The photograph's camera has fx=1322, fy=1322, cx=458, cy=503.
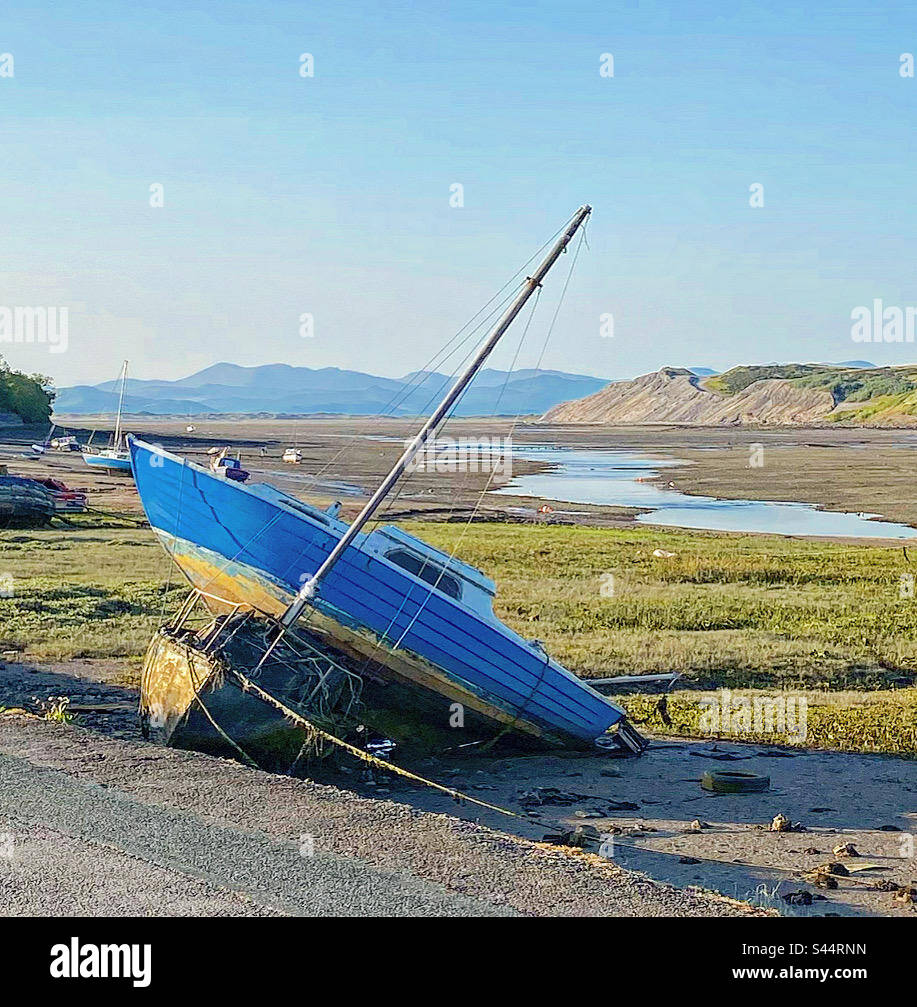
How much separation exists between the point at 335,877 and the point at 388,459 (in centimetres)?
7610

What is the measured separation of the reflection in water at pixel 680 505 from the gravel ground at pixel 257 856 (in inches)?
Answer: 1408

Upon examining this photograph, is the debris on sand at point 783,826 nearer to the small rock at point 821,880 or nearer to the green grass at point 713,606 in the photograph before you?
the small rock at point 821,880

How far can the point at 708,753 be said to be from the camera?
16.1 meters

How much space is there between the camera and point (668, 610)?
85.6ft

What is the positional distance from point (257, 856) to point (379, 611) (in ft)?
19.3

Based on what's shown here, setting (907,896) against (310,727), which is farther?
(310,727)

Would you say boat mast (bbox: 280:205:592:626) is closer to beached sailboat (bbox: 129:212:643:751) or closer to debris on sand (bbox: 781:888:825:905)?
beached sailboat (bbox: 129:212:643:751)

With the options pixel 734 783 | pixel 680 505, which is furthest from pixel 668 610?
pixel 680 505

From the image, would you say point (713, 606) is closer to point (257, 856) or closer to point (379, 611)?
point (379, 611)

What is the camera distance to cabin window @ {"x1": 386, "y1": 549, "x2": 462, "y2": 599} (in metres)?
16.0

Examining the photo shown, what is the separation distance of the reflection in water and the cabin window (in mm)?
30329

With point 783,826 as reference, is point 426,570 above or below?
above
